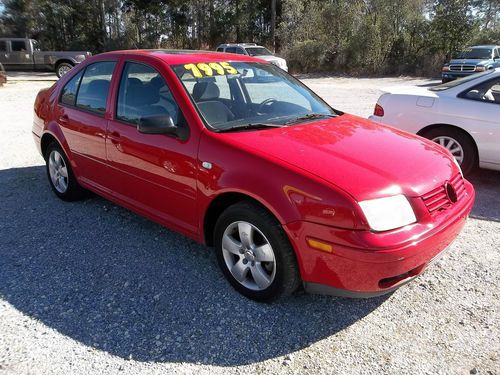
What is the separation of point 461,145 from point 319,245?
376cm

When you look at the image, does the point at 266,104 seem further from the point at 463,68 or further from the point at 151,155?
the point at 463,68

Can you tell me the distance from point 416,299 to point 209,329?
1458 mm

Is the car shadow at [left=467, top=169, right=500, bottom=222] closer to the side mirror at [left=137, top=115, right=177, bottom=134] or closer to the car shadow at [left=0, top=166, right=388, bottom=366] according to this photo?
the car shadow at [left=0, top=166, right=388, bottom=366]

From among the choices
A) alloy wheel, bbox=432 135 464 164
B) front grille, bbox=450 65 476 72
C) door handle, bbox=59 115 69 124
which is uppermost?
front grille, bbox=450 65 476 72

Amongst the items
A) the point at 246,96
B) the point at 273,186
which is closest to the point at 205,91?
the point at 246,96

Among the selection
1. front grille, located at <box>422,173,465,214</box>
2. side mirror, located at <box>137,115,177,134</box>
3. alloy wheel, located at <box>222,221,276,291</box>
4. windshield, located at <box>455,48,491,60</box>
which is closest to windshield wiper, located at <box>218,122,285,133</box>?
side mirror, located at <box>137,115,177,134</box>

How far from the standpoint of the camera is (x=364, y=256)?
97.0 inches

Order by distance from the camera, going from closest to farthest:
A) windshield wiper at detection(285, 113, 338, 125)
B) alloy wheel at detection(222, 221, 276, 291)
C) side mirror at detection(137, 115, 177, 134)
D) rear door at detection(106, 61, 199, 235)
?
alloy wheel at detection(222, 221, 276, 291) → side mirror at detection(137, 115, 177, 134) → rear door at detection(106, 61, 199, 235) → windshield wiper at detection(285, 113, 338, 125)

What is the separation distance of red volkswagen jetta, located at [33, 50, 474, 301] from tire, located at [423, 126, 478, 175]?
227 centimetres

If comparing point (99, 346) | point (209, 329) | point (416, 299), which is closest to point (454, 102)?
point (416, 299)

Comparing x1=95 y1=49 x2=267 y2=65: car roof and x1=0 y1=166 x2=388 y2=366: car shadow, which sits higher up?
x1=95 y1=49 x2=267 y2=65: car roof

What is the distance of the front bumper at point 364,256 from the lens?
2471mm

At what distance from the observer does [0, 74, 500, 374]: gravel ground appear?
2.52m

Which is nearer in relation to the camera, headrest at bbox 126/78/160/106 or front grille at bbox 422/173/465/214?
front grille at bbox 422/173/465/214
